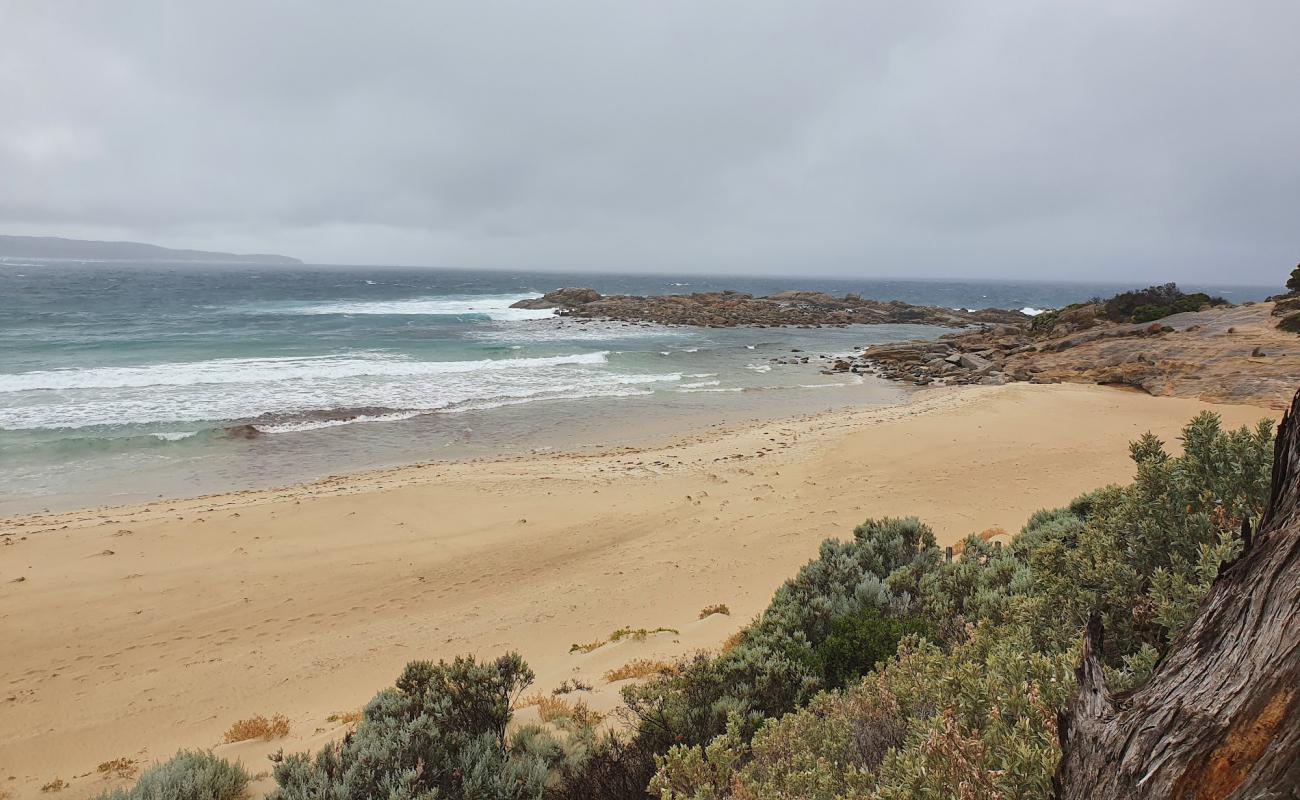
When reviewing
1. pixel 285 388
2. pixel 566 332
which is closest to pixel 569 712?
pixel 285 388

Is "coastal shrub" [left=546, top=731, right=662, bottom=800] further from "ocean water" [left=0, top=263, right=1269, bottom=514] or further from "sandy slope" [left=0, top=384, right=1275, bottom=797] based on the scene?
"ocean water" [left=0, top=263, right=1269, bottom=514]

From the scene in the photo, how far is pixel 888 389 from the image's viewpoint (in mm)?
25906

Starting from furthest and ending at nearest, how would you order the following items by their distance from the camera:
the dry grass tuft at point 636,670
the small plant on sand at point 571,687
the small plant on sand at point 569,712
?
the dry grass tuft at point 636,670
the small plant on sand at point 571,687
the small plant on sand at point 569,712

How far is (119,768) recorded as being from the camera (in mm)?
5016

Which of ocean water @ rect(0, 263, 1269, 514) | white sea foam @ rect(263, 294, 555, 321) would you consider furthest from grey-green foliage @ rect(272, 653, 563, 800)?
white sea foam @ rect(263, 294, 555, 321)

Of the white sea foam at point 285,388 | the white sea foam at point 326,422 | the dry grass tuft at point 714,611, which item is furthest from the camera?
the white sea foam at point 285,388

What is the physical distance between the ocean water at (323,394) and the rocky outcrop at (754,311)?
9873mm

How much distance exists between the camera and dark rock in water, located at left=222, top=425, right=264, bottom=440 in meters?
17.0

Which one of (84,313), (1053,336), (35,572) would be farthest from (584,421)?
(84,313)

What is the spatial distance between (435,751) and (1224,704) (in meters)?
3.91

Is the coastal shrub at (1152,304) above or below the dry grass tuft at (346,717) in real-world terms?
above

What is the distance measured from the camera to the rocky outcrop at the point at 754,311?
178 ft

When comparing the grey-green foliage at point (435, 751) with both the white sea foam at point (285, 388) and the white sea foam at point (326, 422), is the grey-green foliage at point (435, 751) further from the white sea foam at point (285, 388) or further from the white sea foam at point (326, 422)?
the white sea foam at point (285, 388)

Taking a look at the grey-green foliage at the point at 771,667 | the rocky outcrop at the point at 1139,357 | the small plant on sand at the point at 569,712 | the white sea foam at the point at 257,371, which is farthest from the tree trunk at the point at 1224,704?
the white sea foam at the point at 257,371
